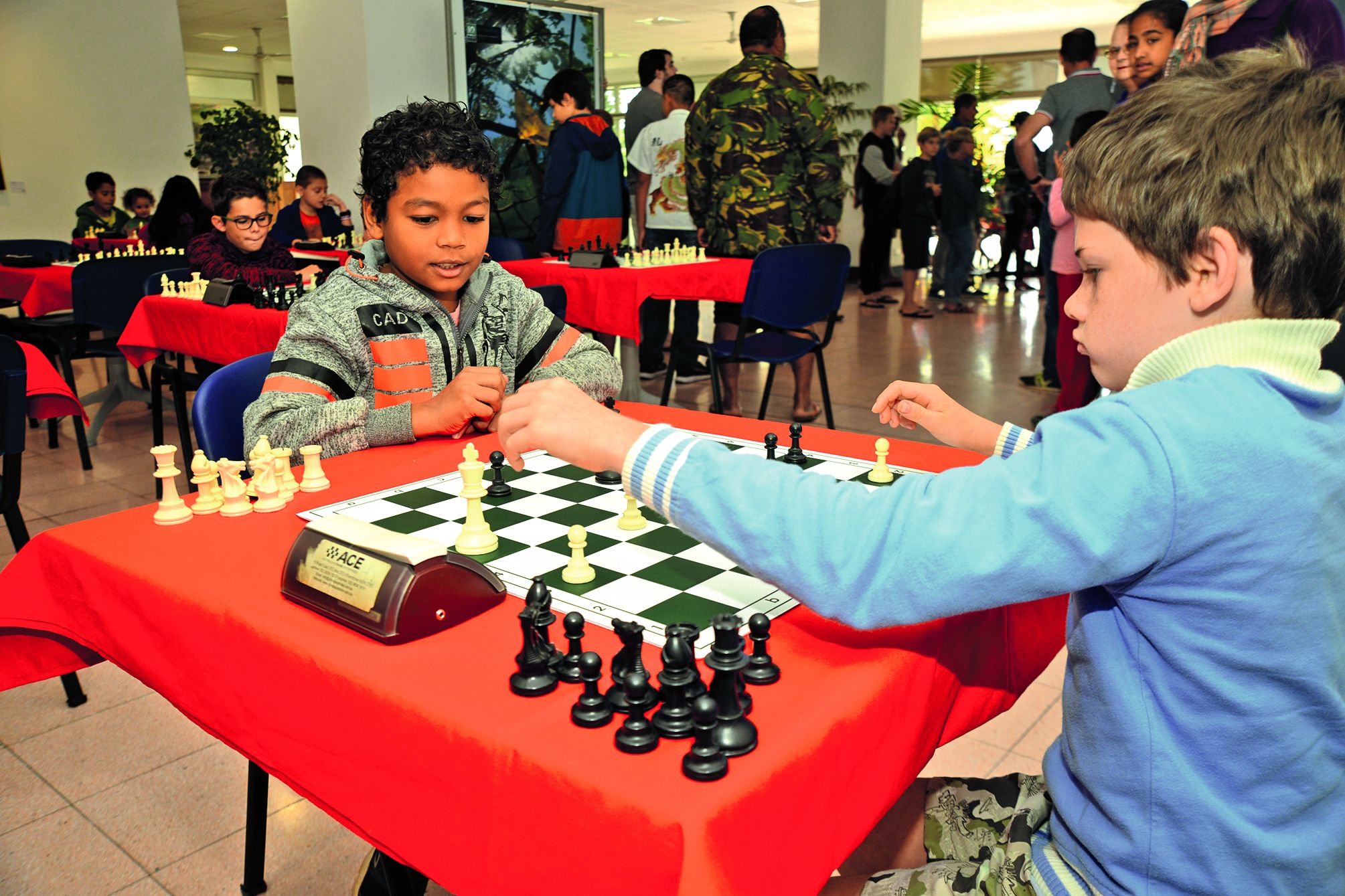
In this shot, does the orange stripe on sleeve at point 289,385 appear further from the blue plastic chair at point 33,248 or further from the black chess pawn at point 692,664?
the blue plastic chair at point 33,248

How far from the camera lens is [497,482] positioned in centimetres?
134

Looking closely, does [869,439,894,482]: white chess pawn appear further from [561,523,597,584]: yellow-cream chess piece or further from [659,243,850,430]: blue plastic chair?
[659,243,850,430]: blue plastic chair

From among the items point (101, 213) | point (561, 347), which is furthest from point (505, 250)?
point (101, 213)

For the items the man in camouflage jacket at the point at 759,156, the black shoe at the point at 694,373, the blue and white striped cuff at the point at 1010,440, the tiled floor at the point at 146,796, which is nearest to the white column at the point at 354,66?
the black shoe at the point at 694,373

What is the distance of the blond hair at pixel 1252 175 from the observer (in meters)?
0.82

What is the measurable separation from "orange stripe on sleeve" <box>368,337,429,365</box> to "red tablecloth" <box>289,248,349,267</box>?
3.61 m

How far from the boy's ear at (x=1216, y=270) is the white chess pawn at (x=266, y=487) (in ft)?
3.62

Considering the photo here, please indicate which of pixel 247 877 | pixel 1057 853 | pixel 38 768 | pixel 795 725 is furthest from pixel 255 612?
pixel 38 768

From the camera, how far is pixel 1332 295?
2.85ft

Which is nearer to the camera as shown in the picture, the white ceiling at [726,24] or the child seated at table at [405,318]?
the child seated at table at [405,318]

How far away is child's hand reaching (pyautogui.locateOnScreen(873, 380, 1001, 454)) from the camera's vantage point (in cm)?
132

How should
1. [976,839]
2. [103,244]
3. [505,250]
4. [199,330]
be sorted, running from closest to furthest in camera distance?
1. [976,839]
2. [199,330]
3. [505,250]
4. [103,244]

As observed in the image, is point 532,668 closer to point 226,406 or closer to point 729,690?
point 729,690

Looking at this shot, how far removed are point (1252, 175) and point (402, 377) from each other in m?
1.39
